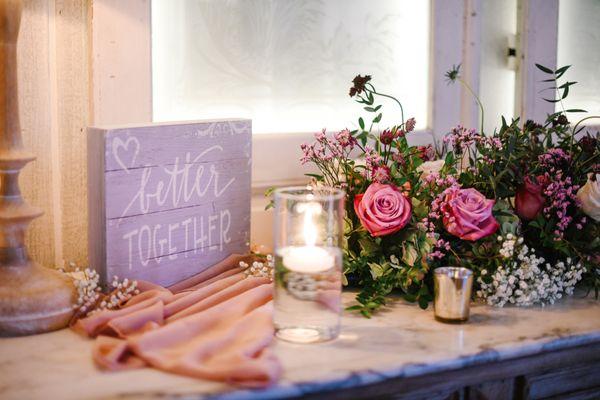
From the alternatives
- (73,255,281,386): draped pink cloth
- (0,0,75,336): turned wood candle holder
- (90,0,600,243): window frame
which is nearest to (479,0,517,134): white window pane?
(90,0,600,243): window frame

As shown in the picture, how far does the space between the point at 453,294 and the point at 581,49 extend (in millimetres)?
1265

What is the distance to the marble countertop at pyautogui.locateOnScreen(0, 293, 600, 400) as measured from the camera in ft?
3.26

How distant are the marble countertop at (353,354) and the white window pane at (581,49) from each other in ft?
3.43

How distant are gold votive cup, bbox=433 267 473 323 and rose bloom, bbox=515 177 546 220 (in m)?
0.23

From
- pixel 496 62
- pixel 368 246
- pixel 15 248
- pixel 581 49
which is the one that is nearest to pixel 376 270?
pixel 368 246

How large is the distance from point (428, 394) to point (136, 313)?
1.45 feet

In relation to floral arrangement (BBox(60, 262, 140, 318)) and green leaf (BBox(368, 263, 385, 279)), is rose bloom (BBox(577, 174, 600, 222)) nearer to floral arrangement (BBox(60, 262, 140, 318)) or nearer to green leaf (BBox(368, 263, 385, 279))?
green leaf (BBox(368, 263, 385, 279))

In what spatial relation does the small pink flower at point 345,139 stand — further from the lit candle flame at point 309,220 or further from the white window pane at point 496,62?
the white window pane at point 496,62

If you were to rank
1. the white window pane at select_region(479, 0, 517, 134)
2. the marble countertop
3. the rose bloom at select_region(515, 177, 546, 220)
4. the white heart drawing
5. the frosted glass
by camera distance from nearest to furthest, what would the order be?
1. the marble countertop
2. the white heart drawing
3. the rose bloom at select_region(515, 177, 546, 220)
4. the frosted glass
5. the white window pane at select_region(479, 0, 517, 134)

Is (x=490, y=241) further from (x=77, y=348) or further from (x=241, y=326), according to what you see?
(x=77, y=348)

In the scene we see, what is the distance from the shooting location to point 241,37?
1687 millimetres

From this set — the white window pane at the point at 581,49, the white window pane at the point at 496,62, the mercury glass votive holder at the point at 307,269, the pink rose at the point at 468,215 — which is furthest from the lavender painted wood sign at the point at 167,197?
the white window pane at the point at 581,49

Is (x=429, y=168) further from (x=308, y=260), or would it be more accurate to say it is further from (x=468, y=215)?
(x=308, y=260)

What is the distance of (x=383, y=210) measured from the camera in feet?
4.44
